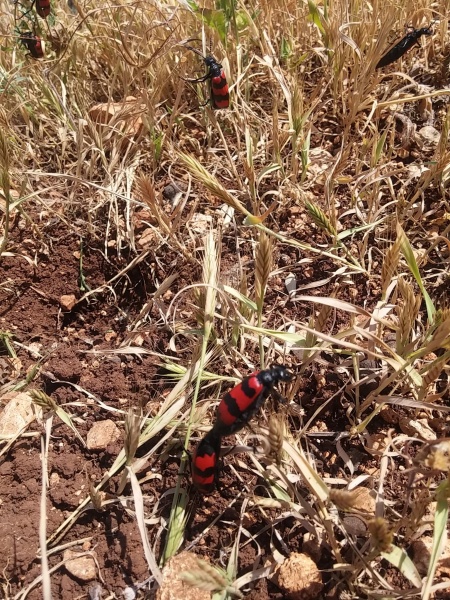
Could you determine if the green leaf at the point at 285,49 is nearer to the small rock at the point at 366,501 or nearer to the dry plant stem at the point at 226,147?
the dry plant stem at the point at 226,147

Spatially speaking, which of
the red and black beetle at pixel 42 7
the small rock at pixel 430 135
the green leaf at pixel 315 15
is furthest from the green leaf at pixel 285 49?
the red and black beetle at pixel 42 7

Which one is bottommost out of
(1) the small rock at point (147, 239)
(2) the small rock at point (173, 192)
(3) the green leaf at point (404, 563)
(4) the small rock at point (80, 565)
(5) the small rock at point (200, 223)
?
(3) the green leaf at point (404, 563)

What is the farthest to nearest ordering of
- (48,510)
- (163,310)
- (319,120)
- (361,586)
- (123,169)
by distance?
(319,120)
(123,169)
(163,310)
(48,510)
(361,586)

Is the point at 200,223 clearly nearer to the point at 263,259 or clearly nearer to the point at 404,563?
the point at 263,259

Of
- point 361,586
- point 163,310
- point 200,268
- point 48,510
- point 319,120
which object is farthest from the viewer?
point 319,120

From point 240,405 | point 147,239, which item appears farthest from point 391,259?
point 147,239

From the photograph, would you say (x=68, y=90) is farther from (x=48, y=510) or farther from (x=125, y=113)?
(x=48, y=510)

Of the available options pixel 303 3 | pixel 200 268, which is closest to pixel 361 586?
pixel 200 268
